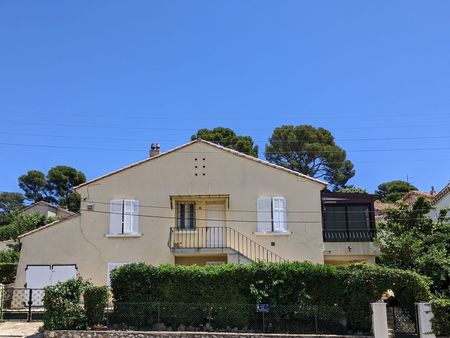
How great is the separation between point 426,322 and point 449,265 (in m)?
2.93

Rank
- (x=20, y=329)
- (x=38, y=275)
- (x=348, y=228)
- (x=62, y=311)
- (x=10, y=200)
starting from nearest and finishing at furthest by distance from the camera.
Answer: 1. (x=62, y=311)
2. (x=20, y=329)
3. (x=38, y=275)
4. (x=348, y=228)
5. (x=10, y=200)

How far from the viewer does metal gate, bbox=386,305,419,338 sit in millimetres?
A: 16938

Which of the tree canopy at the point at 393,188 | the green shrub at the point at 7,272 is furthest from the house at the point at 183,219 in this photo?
the tree canopy at the point at 393,188

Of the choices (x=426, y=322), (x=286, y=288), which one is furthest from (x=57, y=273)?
(x=426, y=322)

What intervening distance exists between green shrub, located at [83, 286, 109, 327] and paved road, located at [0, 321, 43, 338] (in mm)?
1713

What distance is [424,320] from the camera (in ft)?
53.4

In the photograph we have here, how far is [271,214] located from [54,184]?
1848 inches

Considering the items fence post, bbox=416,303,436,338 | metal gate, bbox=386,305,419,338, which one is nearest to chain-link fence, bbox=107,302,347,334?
metal gate, bbox=386,305,419,338

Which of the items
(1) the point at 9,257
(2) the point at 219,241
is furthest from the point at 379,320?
(1) the point at 9,257

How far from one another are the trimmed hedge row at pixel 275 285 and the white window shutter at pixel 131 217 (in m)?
5.62

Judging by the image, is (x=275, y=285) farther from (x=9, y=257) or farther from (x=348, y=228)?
(x=9, y=257)

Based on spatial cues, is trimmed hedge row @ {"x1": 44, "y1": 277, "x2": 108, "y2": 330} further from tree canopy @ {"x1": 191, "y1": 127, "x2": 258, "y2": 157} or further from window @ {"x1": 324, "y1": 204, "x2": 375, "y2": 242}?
tree canopy @ {"x1": 191, "y1": 127, "x2": 258, "y2": 157}

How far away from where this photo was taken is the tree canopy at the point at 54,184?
6297 centimetres

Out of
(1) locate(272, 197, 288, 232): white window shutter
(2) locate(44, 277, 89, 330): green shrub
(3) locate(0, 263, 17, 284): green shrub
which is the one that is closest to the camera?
(2) locate(44, 277, 89, 330): green shrub
